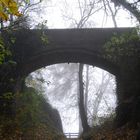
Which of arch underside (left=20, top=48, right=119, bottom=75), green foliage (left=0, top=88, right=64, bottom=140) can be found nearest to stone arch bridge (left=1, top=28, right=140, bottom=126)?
arch underside (left=20, top=48, right=119, bottom=75)

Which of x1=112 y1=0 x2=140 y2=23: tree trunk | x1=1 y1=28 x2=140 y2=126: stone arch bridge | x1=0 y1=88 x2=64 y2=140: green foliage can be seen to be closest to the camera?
x1=112 y1=0 x2=140 y2=23: tree trunk

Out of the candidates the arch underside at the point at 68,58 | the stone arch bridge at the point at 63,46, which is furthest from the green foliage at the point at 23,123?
the arch underside at the point at 68,58

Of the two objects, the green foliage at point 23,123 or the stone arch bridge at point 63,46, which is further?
the stone arch bridge at point 63,46

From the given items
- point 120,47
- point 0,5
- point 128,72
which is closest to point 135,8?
point 120,47

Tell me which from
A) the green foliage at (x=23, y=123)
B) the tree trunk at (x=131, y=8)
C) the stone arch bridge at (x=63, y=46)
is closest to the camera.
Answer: the tree trunk at (x=131, y=8)

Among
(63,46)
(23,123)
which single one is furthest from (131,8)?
(23,123)

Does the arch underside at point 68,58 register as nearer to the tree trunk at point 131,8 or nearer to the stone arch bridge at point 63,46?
the stone arch bridge at point 63,46

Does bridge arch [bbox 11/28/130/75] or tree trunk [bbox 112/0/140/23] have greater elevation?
bridge arch [bbox 11/28/130/75]

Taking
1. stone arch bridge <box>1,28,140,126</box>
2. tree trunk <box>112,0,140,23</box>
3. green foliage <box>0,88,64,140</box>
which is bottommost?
green foliage <box>0,88,64,140</box>

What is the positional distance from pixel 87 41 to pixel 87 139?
454cm

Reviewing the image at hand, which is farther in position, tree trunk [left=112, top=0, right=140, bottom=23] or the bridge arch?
the bridge arch

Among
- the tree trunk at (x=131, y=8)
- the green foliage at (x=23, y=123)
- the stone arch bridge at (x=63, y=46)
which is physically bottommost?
the green foliage at (x=23, y=123)

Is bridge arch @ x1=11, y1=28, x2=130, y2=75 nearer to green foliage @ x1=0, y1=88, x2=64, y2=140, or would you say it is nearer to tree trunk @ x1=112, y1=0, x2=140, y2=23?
green foliage @ x1=0, y1=88, x2=64, y2=140

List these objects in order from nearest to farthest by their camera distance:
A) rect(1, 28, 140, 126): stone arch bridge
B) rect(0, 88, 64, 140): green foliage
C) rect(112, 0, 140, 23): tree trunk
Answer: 1. rect(112, 0, 140, 23): tree trunk
2. rect(0, 88, 64, 140): green foliage
3. rect(1, 28, 140, 126): stone arch bridge
